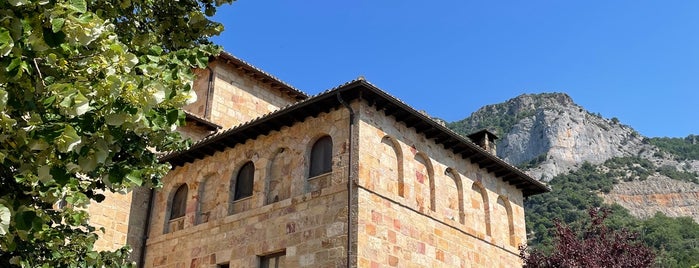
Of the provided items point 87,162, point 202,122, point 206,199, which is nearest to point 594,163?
point 202,122

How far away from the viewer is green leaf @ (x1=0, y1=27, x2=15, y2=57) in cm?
393

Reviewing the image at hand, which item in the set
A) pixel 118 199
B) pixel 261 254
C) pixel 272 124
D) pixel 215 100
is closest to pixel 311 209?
pixel 261 254

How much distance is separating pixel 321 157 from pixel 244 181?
2.58 meters

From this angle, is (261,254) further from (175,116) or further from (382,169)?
(175,116)

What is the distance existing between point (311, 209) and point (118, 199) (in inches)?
247

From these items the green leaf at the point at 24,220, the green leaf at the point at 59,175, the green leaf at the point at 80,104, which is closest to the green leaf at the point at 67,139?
the green leaf at the point at 80,104

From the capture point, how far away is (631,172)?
104875mm

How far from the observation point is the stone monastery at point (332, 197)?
13562 mm

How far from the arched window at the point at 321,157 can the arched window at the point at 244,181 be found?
198cm

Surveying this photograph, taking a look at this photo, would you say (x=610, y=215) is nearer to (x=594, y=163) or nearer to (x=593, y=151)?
(x=594, y=163)

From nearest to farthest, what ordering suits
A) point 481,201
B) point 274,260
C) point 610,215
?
point 274,260, point 481,201, point 610,215

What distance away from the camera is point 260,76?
73.7 feet

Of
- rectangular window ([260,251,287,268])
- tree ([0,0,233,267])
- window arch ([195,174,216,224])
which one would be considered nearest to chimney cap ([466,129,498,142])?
rectangular window ([260,251,287,268])

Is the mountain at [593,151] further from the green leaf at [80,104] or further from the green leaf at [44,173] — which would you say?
the green leaf at [80,104]
